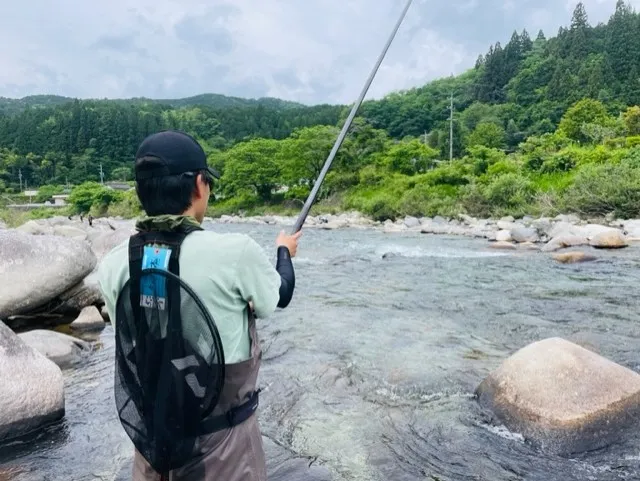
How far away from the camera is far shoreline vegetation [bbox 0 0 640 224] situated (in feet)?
90.4

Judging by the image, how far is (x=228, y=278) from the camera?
160 centimetres

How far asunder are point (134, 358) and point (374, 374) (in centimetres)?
396

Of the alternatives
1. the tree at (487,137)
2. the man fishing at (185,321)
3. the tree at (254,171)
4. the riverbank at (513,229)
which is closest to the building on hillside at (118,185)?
the tree at (254,171)

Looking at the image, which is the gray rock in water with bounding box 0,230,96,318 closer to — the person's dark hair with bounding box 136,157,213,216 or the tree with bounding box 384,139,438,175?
the person's dark hair with bounding box 136,157,213,216

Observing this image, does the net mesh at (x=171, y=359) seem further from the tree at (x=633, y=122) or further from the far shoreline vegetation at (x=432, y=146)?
the tree at (x=633, y=122)

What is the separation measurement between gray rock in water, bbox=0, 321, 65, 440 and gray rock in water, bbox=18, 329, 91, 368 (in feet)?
4.73

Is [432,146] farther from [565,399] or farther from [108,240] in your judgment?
[565,399]

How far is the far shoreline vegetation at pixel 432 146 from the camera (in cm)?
2755

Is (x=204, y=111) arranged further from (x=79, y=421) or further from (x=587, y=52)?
(x=79, y=421)

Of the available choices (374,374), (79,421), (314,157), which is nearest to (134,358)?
(79,421)

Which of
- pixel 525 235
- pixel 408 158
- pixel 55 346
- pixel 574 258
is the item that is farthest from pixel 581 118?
pixel 55 346

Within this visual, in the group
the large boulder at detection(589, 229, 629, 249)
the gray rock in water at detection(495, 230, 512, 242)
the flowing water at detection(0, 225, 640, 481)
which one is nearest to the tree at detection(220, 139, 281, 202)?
the gray rock in water at detection(495, 230, 512, 242)

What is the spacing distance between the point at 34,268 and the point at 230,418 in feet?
20.0

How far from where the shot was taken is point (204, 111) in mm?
100938
